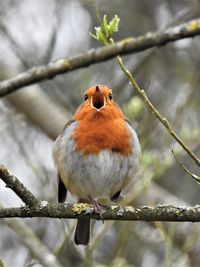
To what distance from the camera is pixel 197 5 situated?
6.57 metres

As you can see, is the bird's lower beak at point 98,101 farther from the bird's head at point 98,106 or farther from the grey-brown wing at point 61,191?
the grey-brown wing at point 61,191

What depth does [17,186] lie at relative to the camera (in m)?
3.21

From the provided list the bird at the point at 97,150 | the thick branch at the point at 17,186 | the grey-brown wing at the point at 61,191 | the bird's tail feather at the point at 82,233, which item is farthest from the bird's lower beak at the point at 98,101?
the thick branch at the point at 17,186

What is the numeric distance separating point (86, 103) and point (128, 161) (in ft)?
2.02

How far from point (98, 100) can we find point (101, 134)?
431 mm

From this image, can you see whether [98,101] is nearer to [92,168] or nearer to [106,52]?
[92,168]

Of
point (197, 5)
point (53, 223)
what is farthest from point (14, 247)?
point (197, 5)

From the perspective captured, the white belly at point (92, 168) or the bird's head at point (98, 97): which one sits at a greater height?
the bird's head at point (98, 97)

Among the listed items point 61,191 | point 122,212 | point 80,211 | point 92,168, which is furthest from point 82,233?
point 122,212

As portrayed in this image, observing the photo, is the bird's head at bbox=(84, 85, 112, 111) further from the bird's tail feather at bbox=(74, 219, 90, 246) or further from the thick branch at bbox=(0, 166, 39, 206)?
Answer: the thick branch at bbox=(0, 166, 39, 206)

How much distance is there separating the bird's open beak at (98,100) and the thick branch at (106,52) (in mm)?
888

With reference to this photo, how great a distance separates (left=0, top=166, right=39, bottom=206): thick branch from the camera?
3116mm

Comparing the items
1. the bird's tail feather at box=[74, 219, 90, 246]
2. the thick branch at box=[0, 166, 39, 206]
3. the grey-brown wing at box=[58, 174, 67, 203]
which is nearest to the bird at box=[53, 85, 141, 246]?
the grey-brown wing at box=[58, 174, 67, 203]

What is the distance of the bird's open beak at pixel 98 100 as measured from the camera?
4.91m
